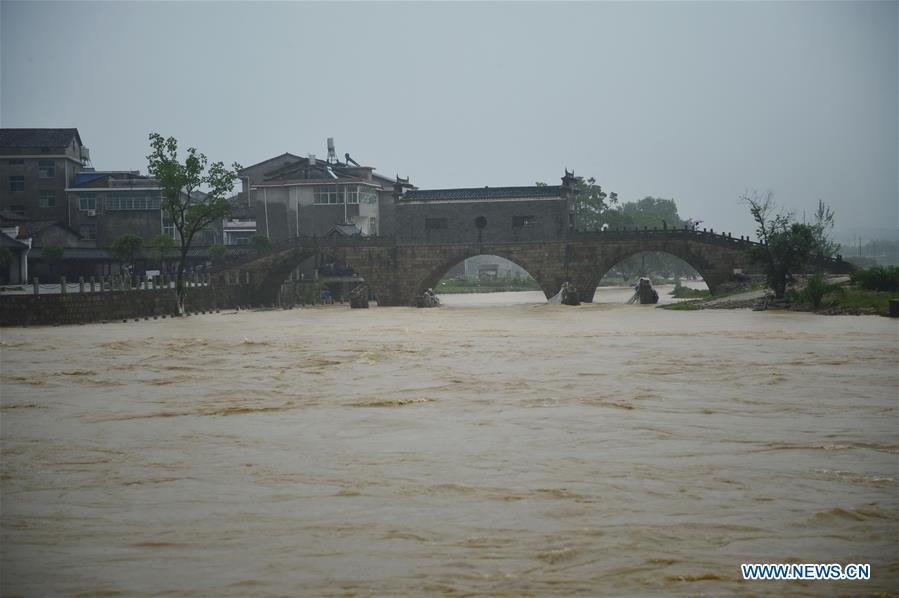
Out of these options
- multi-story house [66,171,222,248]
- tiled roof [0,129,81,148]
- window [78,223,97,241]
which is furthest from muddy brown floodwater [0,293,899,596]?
tiled roof [0,129,81,148]

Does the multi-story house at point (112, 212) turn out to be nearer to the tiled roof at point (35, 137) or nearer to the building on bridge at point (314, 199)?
the tiled roof at point (35, 137)

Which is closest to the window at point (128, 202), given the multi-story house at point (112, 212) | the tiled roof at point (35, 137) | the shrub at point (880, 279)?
the multi-story house at point (112, 212)

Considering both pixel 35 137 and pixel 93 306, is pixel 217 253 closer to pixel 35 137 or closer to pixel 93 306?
pixel 35 137

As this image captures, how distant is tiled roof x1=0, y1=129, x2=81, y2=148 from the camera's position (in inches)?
2478

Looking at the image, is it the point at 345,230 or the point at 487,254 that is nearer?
the point at 487,254

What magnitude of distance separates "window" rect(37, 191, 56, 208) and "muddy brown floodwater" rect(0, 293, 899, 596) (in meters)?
44.3

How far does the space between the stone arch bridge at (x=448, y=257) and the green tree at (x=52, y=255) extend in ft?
32.6

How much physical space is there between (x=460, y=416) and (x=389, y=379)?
15.7 ft

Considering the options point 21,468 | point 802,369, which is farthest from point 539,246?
point 21,468

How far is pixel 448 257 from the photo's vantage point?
55625 mm

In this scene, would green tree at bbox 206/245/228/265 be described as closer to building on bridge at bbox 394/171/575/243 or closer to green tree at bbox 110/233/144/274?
green tree at bbox 110/233/144/274

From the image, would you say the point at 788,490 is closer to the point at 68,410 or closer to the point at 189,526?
the point at 189,526

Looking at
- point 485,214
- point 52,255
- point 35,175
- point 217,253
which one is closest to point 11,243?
point 52,255

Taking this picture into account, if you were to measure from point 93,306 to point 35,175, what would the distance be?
30.3 metres
